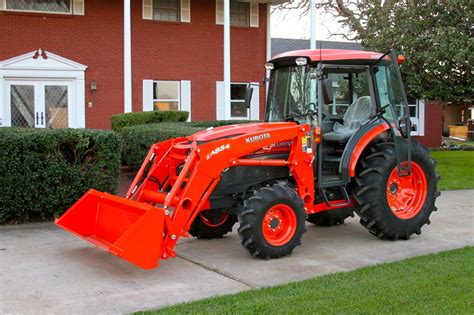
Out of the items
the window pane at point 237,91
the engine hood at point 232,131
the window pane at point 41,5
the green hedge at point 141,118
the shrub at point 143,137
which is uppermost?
the window pane at point 41,5

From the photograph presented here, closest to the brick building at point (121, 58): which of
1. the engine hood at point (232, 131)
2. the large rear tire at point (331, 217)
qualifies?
the large rear tire at point (331, 217)

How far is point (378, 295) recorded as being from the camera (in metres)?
5.34

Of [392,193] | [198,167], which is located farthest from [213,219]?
[392,193]

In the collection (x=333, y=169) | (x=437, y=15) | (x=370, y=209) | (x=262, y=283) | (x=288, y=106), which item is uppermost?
(x=437, y=15)

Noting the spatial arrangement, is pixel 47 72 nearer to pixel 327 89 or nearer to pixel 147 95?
pixel 147 95

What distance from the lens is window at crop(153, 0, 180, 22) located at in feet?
64.4

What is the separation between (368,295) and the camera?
5.35 metres

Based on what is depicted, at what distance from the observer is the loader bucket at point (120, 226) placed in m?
5.75

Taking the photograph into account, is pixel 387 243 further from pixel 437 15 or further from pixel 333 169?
pixel 437 15

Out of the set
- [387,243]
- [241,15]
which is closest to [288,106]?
[387,243]

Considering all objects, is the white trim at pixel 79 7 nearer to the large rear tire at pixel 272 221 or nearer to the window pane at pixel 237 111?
the window pane at pixel 237 111

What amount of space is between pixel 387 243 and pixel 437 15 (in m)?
9.94

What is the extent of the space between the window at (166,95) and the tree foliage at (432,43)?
645cm

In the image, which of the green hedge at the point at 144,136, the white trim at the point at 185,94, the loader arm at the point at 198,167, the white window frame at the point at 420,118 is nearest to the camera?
the loader arm at the point at 198,167
